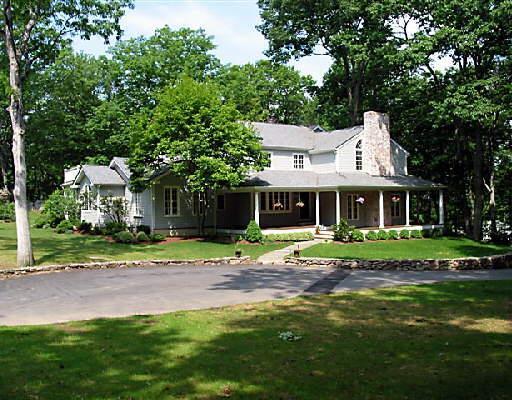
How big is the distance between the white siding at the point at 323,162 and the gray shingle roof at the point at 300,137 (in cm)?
45

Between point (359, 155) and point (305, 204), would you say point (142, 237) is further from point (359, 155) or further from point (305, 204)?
point (359, 155)

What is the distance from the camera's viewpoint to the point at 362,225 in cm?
3359

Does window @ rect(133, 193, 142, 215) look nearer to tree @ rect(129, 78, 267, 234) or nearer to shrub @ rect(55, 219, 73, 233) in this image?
tree @ rect(129, 78, 267, 234)

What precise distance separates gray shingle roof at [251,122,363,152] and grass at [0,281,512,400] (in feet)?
74.4

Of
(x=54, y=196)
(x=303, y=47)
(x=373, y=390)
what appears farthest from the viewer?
(x=303, y=47)

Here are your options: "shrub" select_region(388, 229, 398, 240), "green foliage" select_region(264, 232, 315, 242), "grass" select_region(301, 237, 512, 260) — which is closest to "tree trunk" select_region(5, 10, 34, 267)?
"grass" select_region(301, 237, 512, 260)

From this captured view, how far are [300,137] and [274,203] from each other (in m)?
6.23

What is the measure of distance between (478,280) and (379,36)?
21013mm

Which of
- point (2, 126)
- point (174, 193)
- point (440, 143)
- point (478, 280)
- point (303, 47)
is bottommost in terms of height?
point (478, 280)

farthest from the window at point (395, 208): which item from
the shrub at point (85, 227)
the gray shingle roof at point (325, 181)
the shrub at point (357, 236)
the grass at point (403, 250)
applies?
the shrub at point (85, 227)

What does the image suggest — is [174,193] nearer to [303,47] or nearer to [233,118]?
[233,118]

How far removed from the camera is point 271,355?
24.3 ft

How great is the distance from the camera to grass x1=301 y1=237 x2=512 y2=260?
2219 cm

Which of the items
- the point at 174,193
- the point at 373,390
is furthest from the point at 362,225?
the point at 373,390
